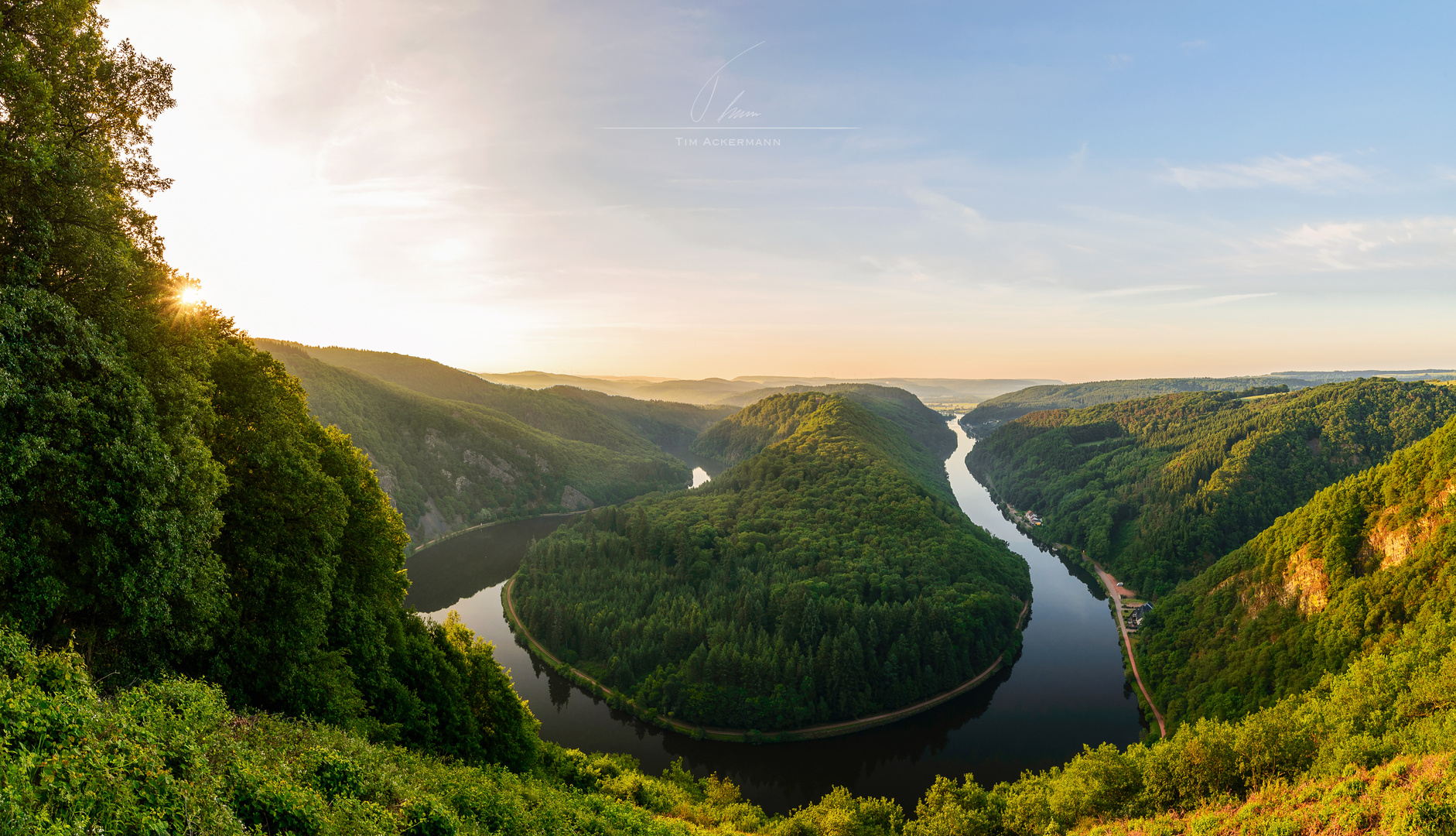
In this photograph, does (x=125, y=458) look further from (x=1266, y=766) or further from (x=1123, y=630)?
(x=1123, y=630)

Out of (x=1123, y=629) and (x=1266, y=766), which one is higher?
(x=1266, y=766)

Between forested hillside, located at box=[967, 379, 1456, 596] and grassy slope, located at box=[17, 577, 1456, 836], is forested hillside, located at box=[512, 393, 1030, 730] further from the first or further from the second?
forested hillside, located at box=[967, 379, 1456, 596]

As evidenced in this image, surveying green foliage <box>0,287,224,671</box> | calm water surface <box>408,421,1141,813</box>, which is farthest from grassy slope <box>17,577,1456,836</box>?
calm water surface <box>408,421,1141,813</box>

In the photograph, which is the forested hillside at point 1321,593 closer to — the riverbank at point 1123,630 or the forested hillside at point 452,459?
the riverbank at point 1123,630

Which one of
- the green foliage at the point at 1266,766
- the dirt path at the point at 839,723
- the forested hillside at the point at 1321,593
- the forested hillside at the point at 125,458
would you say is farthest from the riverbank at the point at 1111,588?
the forested hillside at the point at 125,458

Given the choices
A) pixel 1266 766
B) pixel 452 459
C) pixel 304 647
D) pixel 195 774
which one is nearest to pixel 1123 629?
pixel 1266 766

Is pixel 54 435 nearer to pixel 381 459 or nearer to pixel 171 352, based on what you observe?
pixel 171 352
